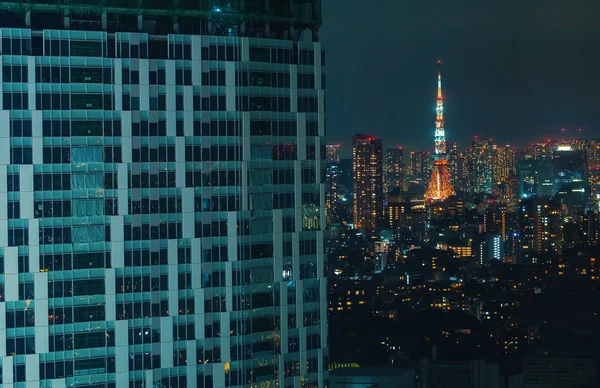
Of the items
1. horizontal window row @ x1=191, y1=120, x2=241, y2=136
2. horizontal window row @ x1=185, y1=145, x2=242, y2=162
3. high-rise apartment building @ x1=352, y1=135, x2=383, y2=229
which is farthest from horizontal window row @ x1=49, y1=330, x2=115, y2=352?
high-rise apartment building @ x1=352, y1=135, x2=383, y2=229

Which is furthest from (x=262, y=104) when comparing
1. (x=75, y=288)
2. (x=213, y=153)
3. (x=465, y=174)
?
(x=465, y=174)

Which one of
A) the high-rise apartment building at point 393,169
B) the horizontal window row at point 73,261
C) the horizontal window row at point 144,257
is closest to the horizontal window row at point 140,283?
the horizontal window row at point 144,257

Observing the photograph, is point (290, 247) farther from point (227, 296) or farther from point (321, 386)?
point (321, 386)

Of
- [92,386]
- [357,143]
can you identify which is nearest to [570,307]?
[357,143]

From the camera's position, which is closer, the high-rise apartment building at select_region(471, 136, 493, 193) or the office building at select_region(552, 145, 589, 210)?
the office building at select_region(552, 145, 589, 210)

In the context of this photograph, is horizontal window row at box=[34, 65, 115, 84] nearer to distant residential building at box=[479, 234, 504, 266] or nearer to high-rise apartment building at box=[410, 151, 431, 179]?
distant residential building at box=[479, 234, 504, 266]

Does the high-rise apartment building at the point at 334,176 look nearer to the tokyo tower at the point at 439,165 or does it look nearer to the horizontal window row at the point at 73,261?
the tokyo tower at the point at 439,165

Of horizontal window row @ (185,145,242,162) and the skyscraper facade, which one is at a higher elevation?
the skyscraper facade

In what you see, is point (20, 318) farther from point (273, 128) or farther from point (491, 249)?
point (491, 249)
